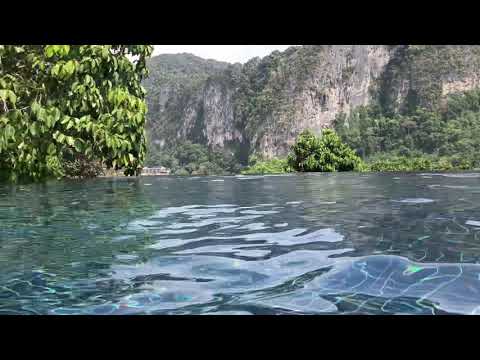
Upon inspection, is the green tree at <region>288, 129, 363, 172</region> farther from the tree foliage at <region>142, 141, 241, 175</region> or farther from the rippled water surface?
the tree foliage at <region>142, 141, 241, 175</region>

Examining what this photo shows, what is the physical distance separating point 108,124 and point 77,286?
1.76 metres

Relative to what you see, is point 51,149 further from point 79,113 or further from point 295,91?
point 295,91

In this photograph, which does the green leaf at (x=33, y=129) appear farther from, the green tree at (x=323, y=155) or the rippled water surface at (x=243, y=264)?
the green tree at (x=323, y=155)

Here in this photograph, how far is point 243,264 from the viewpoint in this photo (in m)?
3.62

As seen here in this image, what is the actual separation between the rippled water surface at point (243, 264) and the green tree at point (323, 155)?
1584 inches

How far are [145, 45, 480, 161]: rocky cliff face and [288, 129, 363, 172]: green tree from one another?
49671mm

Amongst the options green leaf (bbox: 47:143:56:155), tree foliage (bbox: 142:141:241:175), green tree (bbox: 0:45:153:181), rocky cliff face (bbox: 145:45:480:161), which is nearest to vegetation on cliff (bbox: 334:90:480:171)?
rocky cliff face (bbox: 145:45:480:161)

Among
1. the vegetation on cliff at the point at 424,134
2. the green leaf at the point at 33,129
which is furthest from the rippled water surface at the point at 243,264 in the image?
the vegetation on cliff at the point at 424,134

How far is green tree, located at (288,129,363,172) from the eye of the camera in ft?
154

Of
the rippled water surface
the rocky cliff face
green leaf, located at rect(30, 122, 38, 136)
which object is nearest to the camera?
the rippled water surface

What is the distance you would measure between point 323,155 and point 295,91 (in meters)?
63.7

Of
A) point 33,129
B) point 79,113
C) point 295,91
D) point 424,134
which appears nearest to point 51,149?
point 33,129

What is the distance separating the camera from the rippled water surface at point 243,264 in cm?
259

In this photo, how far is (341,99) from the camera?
11006cm
